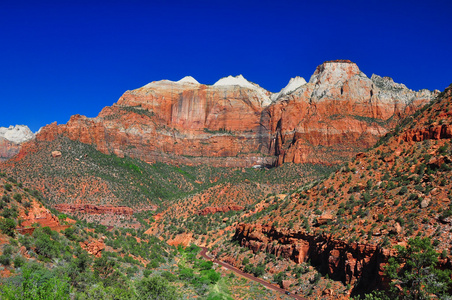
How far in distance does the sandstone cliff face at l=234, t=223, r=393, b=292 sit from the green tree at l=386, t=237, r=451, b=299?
7.23 ft

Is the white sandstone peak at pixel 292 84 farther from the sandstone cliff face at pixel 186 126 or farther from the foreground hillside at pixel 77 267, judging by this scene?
the foreground hillside at pixel 77 267

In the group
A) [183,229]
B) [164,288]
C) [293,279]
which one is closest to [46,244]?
[164,288]

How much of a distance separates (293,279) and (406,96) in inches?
4079

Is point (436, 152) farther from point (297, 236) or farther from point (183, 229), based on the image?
point (183, 229)

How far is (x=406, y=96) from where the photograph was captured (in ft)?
386

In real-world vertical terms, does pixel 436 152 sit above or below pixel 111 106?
below

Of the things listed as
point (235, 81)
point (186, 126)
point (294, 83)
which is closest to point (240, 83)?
point (235, 81)

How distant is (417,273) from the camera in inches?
847

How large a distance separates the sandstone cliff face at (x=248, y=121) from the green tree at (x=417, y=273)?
81355 millimetres

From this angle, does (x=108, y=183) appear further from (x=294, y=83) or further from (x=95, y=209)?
(x=294, y=83)

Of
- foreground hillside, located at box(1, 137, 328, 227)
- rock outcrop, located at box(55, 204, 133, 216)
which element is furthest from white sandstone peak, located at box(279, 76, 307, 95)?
rock outcrop, located at box(55, 204, 133, 216)

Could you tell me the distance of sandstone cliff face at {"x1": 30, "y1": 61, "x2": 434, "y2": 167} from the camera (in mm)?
108500

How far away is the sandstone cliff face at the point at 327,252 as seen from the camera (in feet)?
91.4

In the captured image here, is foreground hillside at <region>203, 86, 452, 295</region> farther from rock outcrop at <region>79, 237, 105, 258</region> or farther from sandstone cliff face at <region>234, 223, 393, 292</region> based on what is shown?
rock outcrop at <region>79, 237, 105, 258</region>
